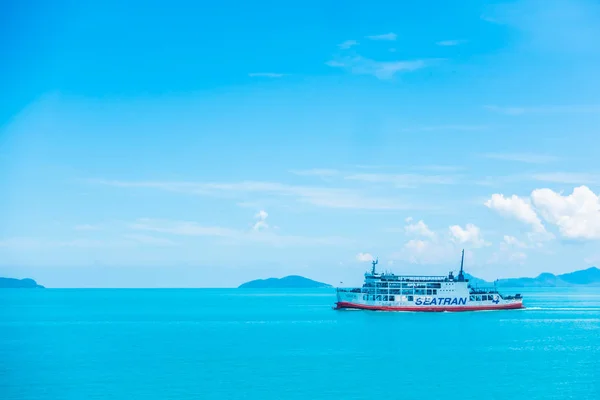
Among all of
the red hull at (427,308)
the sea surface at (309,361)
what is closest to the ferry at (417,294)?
the red hull at (427,308)

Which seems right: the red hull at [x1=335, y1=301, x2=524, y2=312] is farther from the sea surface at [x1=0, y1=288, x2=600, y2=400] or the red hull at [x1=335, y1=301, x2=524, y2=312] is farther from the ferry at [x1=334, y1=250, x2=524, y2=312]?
the sea surface at [x1=0, y1=288, x2=600, y2=400]

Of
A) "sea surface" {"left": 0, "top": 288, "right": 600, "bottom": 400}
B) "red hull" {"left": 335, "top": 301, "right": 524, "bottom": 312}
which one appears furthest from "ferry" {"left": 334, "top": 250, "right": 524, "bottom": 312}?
"sea surface" {"left": 0, "top": 288, "right": 600, "bottom": 400}

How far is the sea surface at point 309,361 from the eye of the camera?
45.8 m

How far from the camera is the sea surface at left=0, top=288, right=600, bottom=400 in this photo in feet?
150

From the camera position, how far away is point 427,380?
4972cm

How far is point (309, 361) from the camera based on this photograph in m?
58.3

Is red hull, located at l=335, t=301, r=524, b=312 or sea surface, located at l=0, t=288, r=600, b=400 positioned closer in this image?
sea surface, located at l=0, t=288, r=600, b=400

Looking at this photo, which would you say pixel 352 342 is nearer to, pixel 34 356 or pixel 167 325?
pixel 34 356

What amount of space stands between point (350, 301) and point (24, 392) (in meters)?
76.0

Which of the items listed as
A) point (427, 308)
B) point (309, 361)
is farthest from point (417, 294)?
point (309, 361)

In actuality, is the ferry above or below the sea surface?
above

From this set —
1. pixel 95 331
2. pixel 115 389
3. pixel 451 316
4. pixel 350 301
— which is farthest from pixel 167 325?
pixel 115 389

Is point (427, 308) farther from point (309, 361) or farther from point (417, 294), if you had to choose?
point (309, 361)

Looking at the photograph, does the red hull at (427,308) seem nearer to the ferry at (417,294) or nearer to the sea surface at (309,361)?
the ferry at (417,294)
